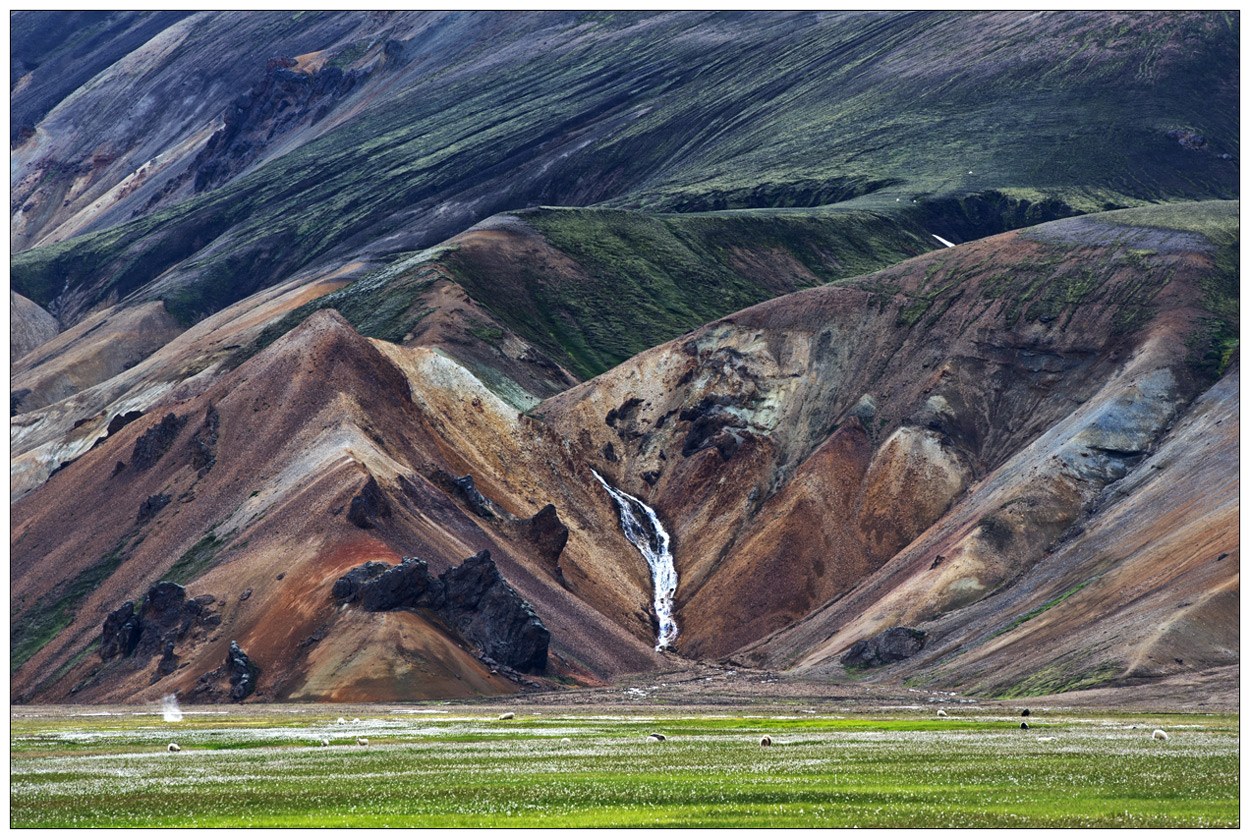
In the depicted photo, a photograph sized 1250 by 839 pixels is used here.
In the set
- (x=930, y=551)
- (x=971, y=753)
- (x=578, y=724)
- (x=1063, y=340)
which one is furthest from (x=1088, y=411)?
(x=971, y=753)

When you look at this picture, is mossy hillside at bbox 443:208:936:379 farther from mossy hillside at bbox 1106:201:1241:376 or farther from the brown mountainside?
mossy hillside at bbox 1106:201:1241:376

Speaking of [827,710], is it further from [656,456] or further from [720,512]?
[656,456]

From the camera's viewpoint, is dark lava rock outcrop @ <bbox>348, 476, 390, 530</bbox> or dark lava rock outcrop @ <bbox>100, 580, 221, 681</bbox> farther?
dark lava rock outcrop @ <bbox>348, 476, 390, 530</bbox>

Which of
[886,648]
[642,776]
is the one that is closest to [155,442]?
[886,648]

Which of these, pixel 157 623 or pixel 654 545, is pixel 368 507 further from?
pixel 654 545

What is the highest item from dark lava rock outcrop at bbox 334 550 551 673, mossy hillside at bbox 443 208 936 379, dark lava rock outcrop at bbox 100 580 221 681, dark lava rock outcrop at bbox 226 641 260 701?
dark lava rock outcrop at bbox 100 580 221 681

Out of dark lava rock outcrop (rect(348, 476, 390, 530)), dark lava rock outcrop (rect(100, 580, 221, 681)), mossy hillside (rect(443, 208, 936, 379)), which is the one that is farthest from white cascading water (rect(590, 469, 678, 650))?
mossy hillside (rect(443, 208, 936, 379))
